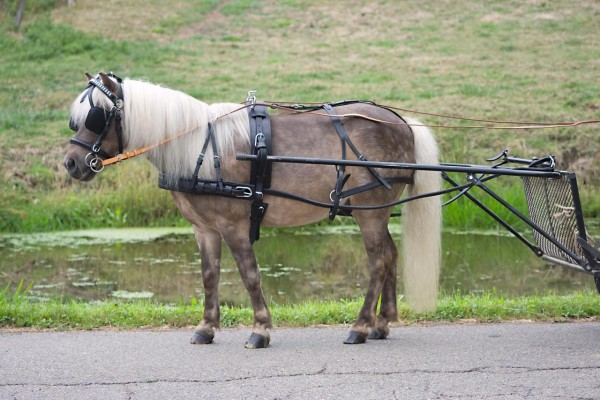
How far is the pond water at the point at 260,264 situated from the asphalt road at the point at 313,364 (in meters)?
2.58

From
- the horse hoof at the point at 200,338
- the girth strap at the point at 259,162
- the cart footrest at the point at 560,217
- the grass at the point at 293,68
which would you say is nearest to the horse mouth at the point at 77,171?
the girth strap at the point at 259,162

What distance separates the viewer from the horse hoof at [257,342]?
19.9 feet

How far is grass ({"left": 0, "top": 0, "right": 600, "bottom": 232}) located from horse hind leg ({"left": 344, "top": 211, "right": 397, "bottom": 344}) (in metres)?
4.26

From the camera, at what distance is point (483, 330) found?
6.48 meters

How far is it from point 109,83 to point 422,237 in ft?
8.33

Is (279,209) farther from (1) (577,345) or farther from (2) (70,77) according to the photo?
(2) (70,77)

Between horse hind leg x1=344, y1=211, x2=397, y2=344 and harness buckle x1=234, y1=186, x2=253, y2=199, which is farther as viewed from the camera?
horse hind leg x1=344, y1=211, x2=397, y2=344

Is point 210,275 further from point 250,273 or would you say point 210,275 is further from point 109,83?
point 109,83

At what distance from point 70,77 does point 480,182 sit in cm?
1817

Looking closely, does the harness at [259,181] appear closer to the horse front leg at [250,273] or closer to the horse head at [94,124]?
the horse front leg at [250,273]

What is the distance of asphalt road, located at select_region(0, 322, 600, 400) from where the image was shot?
5.01 meters

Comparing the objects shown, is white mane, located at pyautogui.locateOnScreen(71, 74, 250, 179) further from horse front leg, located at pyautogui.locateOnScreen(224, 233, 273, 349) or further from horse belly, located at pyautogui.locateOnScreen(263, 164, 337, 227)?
horse front leg, located at pyautogui.locateOnScreen(224, 233, 273, 349)

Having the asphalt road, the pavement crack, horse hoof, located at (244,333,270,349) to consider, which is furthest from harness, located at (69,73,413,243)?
the pavement crack

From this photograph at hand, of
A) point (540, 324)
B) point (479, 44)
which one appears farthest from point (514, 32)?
point (540, 324)
